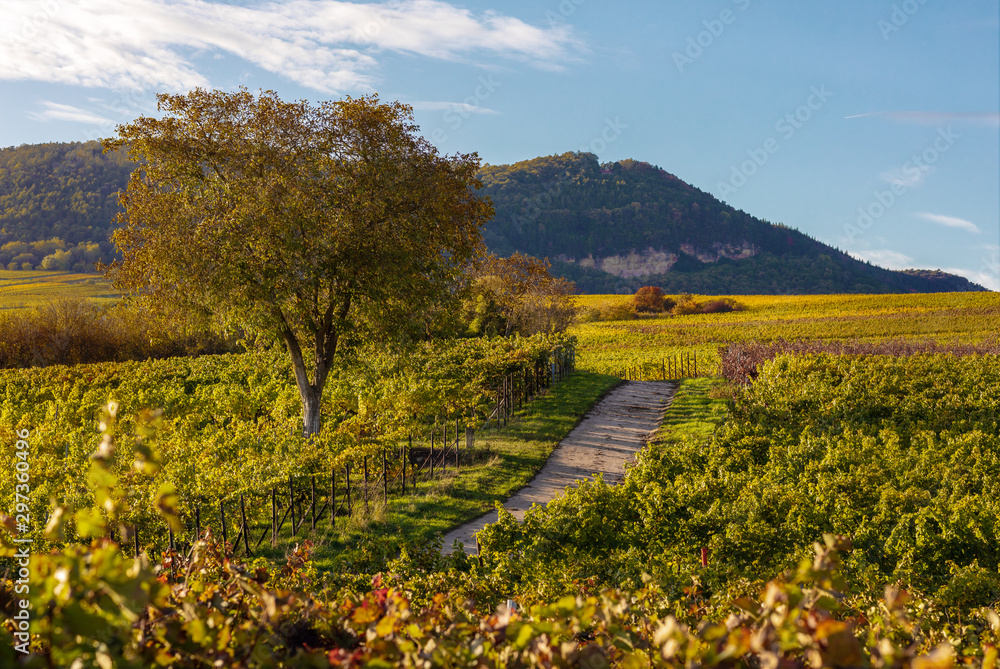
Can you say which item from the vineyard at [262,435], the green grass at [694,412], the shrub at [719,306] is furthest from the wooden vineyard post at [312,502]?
the shrub at [719,306]

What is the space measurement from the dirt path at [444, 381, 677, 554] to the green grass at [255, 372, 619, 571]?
0.26 metres

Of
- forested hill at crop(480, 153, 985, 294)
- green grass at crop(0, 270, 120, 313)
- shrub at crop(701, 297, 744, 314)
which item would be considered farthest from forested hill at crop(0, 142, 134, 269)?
forested hill at crop(480, 153, 985, 294)

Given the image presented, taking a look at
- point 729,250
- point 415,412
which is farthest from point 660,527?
point 729,250

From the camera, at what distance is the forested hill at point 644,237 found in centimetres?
14738

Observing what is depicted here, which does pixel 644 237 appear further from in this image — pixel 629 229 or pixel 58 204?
pixel 58 204

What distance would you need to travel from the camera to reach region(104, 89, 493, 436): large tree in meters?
12.9

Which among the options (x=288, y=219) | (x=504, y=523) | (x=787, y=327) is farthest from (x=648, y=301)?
(x=504, y=523)

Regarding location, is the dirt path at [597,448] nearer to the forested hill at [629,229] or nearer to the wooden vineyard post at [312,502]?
the wooden vineyard post at [312,502]

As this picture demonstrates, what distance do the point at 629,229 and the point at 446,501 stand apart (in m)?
178

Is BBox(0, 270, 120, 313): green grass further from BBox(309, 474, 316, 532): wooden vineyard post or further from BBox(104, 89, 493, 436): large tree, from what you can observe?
BBox(309, 474, 316, 532): wooden vineyard post

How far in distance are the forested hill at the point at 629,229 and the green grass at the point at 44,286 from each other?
103281mm

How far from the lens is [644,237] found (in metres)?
181

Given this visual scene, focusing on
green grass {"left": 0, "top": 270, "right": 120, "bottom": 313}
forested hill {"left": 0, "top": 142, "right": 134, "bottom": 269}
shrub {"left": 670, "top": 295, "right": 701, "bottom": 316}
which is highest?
forested hill {"left": 0, "top": 142, "right": 134, "bottom": 269}

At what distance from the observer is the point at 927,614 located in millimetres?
4133
